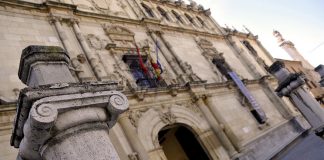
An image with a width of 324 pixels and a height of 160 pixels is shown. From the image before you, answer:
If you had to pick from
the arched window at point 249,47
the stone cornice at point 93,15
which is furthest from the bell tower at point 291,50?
the stone cornice at point 93,15

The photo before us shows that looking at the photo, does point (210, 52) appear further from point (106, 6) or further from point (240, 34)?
point (106, 6)

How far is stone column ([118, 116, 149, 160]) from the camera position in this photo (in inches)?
366

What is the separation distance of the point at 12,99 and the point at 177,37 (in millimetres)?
10639

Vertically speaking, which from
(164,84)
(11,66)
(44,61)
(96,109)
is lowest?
(96,109)

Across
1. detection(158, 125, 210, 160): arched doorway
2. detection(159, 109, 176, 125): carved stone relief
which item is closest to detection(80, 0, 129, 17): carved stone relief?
detection(159, 109, 176, 125): carved stone relief

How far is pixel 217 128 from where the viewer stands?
1270 cm

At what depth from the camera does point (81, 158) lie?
8.90 feet

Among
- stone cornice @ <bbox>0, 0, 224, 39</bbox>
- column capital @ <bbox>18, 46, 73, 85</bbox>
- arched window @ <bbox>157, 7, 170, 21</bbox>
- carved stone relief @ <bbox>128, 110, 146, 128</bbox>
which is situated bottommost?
column capital @ <bbox>18, 46, 73, 85</bbox>

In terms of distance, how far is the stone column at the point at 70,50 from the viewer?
10141mm

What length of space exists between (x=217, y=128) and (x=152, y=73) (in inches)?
146

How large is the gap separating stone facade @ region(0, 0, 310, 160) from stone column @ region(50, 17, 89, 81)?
0.12ft

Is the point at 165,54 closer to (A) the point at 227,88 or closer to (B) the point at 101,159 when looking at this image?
(A) the point at 227,88

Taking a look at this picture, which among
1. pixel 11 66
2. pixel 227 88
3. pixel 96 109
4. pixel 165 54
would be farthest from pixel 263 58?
pixel 96 109

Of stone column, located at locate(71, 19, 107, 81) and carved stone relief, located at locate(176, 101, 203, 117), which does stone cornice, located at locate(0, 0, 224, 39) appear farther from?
carved stone relief, located at locate(176, 101, 203, 117)
